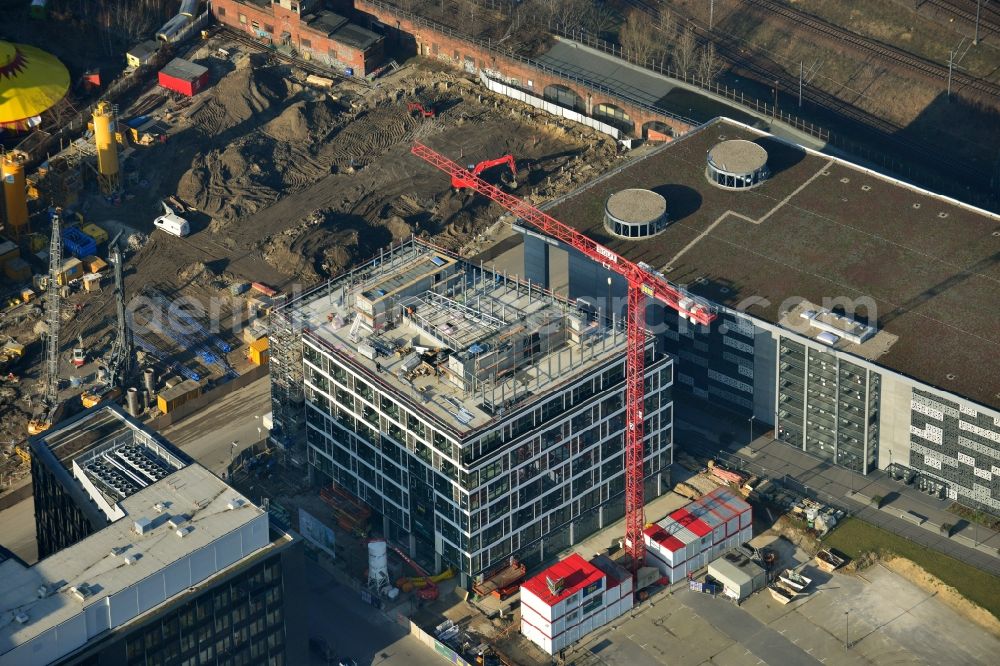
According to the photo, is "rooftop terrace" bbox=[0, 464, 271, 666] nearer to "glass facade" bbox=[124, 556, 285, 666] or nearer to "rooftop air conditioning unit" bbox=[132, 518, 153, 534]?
"rooftop air conditioning unit" bbox=[132, 518, 153, 534]

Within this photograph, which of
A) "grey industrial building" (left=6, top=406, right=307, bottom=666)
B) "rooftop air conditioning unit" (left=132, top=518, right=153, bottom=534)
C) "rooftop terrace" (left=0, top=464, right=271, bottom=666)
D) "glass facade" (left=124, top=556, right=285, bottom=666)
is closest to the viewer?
"rooftop terrace" (left=0, top=464, right=271, bottom=666)

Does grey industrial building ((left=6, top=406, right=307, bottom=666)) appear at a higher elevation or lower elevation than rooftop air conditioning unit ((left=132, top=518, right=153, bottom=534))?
lower

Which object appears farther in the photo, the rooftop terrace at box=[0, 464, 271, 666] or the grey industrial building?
A: the grey industrial building

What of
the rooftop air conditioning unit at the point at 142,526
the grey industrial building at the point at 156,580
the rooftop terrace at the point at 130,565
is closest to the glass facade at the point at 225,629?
the grey industrial building at the point at 156,580

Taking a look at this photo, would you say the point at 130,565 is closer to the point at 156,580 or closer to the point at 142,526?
the point at 156,580

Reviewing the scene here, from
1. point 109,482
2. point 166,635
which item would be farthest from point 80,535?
point 166,635

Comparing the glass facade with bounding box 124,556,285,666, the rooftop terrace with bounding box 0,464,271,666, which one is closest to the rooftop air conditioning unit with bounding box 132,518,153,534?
the rooftop terrace with bounding box 0,464,271,666

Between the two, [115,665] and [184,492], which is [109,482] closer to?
[184,492]

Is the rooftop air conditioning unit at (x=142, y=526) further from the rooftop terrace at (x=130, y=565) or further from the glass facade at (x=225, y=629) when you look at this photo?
the glass facade at (x=225, y=629)
